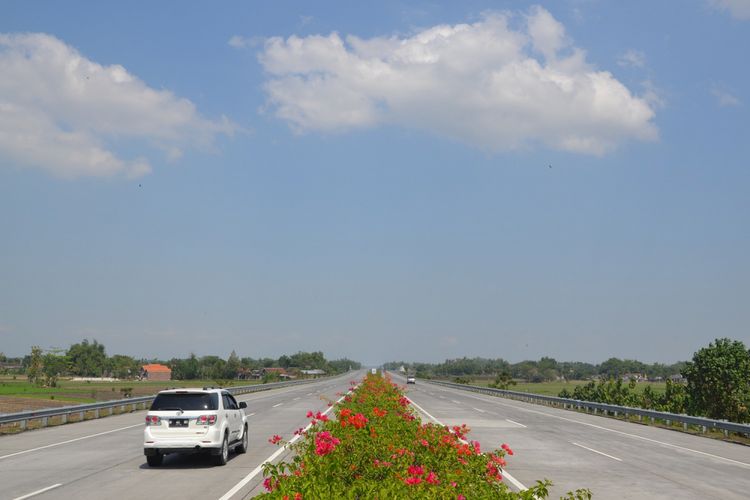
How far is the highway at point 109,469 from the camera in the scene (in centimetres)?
1343

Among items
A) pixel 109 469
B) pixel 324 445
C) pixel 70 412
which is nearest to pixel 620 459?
pixel 109 469

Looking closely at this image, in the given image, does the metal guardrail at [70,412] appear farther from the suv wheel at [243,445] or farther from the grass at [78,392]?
the grass at [78,392]

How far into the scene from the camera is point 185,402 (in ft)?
56.5

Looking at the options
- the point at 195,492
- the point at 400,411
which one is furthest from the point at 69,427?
the point at 195,492

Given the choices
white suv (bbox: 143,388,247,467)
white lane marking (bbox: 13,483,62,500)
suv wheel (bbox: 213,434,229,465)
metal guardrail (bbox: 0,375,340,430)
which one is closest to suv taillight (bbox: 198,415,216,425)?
white suv (bbox: 143,388,247,467)

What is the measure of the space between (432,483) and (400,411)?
13.3m

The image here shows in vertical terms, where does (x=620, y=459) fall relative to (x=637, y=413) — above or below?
above

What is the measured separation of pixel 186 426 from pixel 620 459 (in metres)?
11.6

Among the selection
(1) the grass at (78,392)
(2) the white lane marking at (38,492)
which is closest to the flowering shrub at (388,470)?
(2) the white lane marking at (38,492)

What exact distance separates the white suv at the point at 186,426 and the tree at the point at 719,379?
39562 mm

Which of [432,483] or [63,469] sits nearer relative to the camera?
[432,483]

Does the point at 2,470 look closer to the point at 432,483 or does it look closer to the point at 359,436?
the point at 359,436

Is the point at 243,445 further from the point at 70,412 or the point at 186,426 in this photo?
the point at 70,412

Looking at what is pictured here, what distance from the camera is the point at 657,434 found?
100ft
